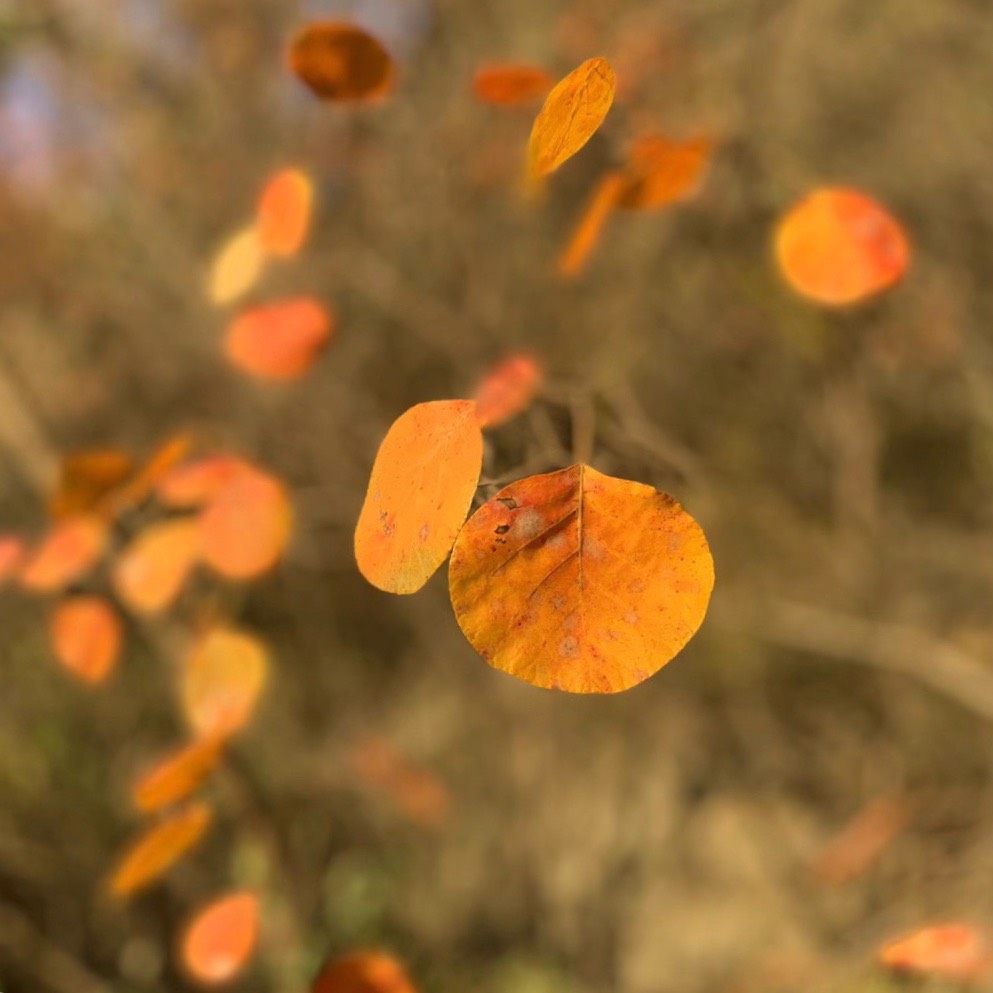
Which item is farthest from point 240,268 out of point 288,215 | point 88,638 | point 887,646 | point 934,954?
point 887,646

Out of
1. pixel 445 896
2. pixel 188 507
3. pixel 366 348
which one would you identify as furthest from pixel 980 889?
pixel 366 348

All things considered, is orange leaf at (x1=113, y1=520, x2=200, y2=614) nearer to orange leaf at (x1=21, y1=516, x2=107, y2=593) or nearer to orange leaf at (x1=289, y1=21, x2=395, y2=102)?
orange leaf at (x1=21, y1=516, x2=107, y2=593)

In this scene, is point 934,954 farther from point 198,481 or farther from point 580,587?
point 198,481

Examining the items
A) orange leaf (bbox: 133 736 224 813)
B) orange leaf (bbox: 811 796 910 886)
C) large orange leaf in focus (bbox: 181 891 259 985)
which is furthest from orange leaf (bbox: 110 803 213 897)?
orange leaf (bbox: 811 796 910 886)

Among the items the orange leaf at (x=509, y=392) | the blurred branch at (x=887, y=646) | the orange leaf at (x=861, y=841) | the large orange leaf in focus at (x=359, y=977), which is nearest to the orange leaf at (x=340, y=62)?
the orange leaf at (x=509, y=392)

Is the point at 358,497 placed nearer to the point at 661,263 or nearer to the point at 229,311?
the point at 229,311

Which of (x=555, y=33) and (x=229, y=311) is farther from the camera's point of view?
(x=555, y=33)

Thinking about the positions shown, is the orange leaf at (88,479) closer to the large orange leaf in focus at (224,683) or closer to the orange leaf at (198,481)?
the orange leaf at (198,481)
